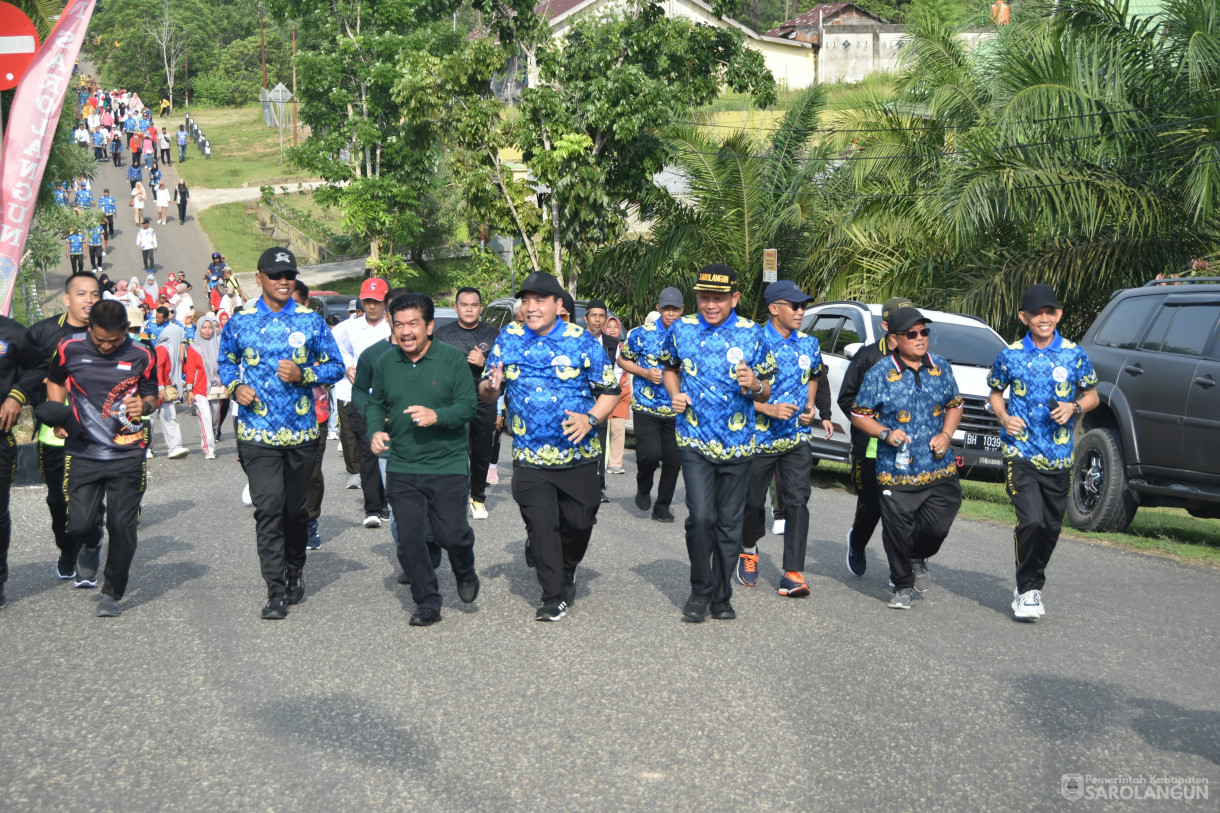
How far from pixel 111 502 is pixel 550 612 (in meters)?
2.79

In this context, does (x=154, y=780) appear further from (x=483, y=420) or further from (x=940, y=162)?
(x=940, y=162)

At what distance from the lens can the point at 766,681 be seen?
21.5 feet

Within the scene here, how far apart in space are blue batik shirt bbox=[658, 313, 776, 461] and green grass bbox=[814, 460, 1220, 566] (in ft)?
16.1

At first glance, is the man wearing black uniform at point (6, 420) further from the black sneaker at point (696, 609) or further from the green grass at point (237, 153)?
the green grass at point (237, 153)

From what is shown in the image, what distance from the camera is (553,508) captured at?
7746mm

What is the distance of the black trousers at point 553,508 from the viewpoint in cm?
771

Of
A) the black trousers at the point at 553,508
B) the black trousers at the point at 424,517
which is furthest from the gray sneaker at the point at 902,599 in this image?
the black trousers at the point at 424,517

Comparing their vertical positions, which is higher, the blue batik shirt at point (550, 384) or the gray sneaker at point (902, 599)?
the blue batik shirt at point (550, 384)

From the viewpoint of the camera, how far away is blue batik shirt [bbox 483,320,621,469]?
299 inches

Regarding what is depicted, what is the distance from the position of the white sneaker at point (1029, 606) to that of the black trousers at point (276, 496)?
4459 mm

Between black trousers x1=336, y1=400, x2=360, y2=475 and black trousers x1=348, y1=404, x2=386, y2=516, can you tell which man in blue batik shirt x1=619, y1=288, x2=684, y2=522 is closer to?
black trousers x1=348, y1=404, x2=386, y2=516

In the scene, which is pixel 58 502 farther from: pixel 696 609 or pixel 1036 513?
pixel 1036 513

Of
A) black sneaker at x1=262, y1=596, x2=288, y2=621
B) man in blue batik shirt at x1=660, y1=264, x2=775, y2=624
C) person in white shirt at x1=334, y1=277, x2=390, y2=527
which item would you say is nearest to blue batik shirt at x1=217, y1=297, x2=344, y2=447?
black sneaker at x1=262, y1=596, x2=288, y2=621

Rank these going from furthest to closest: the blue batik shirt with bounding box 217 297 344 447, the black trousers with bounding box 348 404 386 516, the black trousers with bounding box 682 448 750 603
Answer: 1. the black trousers with bounding box 348 404 386 516
2. the blue batik shirt with bounding box 217 297 344 447
3. the black trousers with bounding box 682 448 750 603
